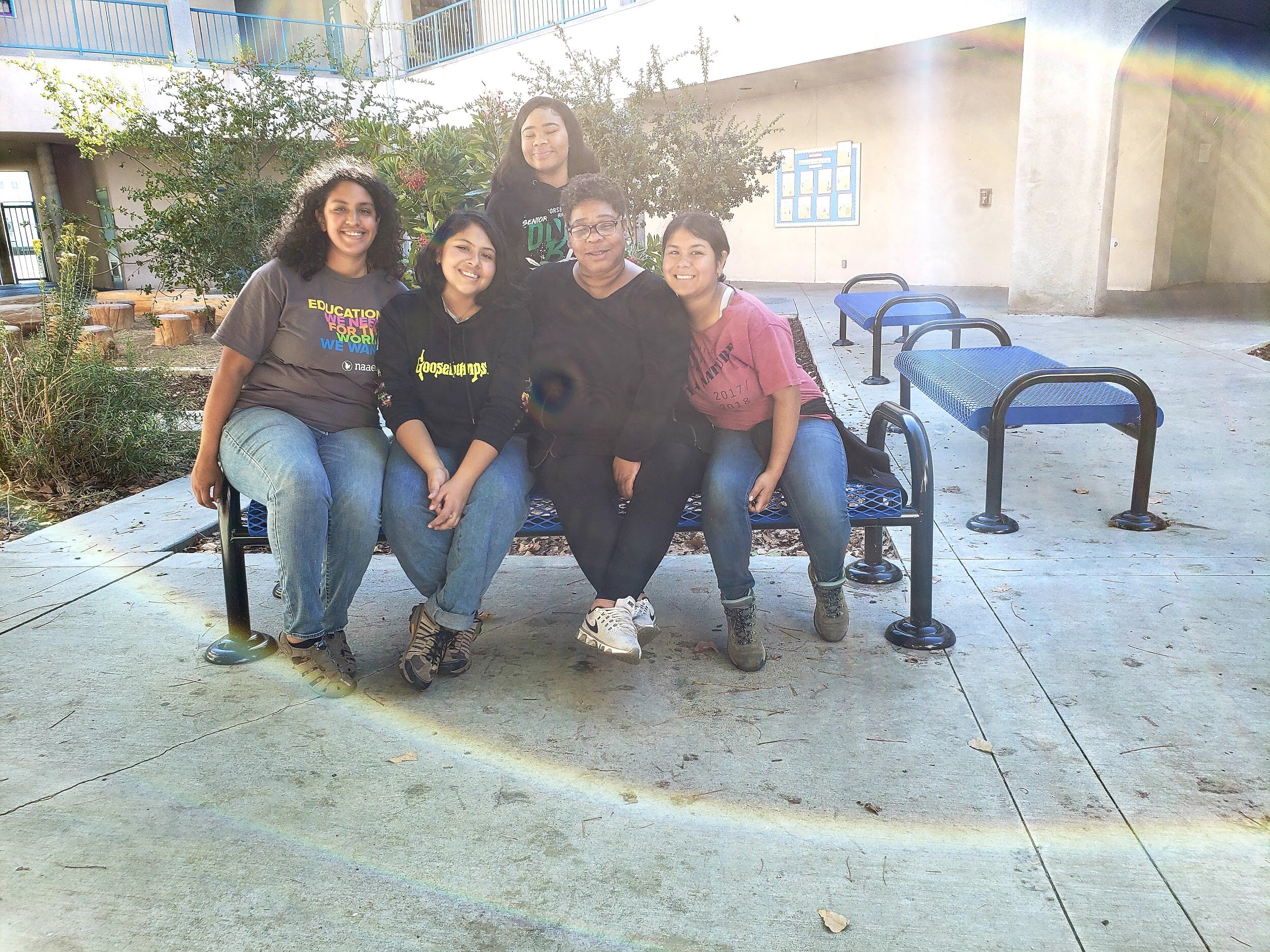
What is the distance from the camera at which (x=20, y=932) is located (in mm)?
1991

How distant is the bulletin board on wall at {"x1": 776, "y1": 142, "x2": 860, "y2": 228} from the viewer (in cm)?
1529

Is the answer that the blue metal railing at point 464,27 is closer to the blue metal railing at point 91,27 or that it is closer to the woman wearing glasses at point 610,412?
the blue metal railing at point 91,27

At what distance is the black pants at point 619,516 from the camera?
3.07 m

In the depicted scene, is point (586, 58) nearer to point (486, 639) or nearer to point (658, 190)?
point (658, 190)

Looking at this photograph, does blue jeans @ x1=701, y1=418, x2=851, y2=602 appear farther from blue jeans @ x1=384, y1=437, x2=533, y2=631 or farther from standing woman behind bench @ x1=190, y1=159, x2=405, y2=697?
standing woman behind bench @ x1=190, y1=159, x2=405, y2=697

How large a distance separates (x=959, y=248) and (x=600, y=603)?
12.9 m

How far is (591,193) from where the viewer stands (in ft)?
10.3

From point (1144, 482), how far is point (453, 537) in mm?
3053

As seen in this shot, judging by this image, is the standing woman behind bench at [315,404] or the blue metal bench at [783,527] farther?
the blue metal bench at [783,527]

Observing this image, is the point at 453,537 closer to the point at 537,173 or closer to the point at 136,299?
the point at 537,173

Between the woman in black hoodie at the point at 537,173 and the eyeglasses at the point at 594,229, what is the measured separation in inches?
30.1

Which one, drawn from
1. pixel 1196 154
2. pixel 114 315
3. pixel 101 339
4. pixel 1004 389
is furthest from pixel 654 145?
pixel 1196 154

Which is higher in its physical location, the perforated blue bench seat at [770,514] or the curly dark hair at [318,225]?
the curly dark hair at [318,225]

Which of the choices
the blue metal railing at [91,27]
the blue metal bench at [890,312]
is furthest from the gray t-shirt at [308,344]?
the blue metal railing at [91,27]
